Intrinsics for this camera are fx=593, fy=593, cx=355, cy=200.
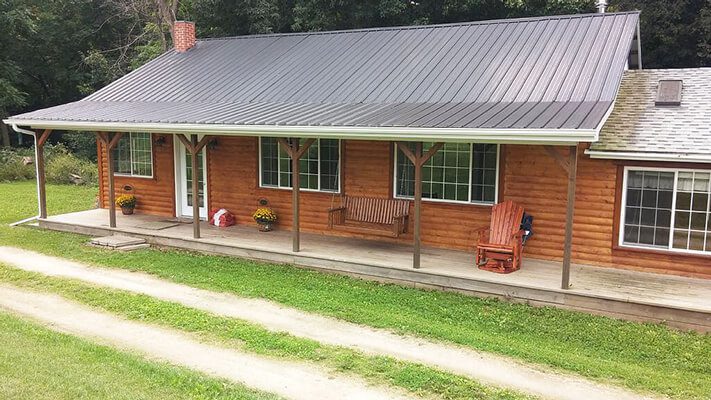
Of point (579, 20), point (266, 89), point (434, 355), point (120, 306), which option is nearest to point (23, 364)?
point (120, 306)

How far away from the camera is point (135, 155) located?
13617 mm

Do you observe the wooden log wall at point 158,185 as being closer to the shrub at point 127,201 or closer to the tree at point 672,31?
the shrub at point 127,201

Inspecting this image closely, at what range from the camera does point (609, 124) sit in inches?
365

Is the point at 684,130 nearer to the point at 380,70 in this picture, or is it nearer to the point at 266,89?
the point at 380,70

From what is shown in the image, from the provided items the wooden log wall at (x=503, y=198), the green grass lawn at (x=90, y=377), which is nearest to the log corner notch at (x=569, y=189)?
the wooden log wall at (x=503, y=198)

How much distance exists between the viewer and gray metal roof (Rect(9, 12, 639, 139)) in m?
9.20

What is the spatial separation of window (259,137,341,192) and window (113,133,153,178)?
3134 millimetres

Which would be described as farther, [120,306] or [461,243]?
[461,243]

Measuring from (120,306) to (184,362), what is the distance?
226 cm

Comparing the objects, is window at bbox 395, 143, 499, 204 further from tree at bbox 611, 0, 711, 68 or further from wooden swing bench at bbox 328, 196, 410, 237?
tree at bbox 611, 0, 711, 68

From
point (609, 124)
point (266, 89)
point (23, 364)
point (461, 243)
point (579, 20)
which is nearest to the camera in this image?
point (23, 364)

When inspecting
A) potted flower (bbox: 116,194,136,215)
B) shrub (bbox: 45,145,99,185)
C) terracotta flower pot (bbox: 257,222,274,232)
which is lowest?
terracotta flower pot (bbox: 257,222,274,232)

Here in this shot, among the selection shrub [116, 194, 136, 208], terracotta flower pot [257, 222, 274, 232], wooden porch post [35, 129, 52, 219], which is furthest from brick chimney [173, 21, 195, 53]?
terracotta flower pot [257, 222, 274, 232]

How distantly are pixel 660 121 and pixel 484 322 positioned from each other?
450 centimetres
